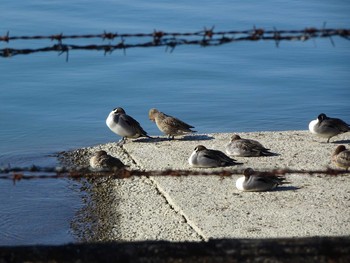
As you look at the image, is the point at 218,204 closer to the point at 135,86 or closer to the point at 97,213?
the point at 97,213

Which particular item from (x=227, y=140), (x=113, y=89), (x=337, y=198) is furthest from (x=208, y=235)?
(x=113, y=89)

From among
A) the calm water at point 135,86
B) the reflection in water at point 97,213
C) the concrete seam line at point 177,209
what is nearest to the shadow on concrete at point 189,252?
the concrete seam line at point 177,209

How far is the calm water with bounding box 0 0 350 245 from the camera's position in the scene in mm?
14030

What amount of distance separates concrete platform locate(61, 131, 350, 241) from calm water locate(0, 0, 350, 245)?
69cm

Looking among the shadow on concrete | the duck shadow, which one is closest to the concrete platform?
the duck shadow

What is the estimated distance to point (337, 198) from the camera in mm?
11734

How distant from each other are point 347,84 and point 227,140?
7.45 meters

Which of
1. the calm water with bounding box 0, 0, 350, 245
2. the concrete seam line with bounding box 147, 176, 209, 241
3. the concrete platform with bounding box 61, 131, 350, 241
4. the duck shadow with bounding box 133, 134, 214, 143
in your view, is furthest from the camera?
the duck shadow with bounding box 133, 134, 214, 143

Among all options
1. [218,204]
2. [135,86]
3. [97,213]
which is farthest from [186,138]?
[135,86]

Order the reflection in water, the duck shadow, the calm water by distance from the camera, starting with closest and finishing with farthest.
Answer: the reflection in water
the calm water
the duck shadow

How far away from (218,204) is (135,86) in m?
9.81

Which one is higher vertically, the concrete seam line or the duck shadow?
the concrete seam line

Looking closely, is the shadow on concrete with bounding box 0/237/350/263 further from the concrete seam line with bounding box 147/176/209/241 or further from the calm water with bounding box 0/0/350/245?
the calm water with bounding box 0/0/350/245

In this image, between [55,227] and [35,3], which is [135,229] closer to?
[55,227]
